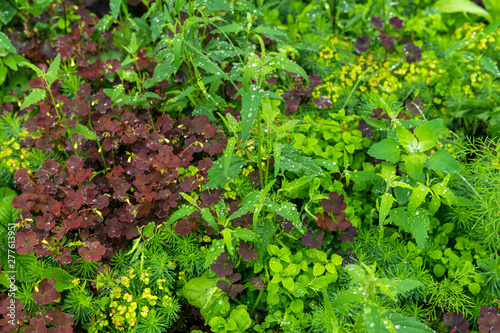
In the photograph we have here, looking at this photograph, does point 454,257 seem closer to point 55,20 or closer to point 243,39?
point 243,39

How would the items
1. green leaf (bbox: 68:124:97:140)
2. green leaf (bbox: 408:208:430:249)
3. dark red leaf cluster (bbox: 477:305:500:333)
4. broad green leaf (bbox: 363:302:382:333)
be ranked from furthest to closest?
green leaf (bbox: 68:124:97:140) < green leaf (bbox: 408:208:430:249) < dark red leaf cluster (bbox: 477:305:500:333) < broad green leaf (bbox: 363:302:382:333)

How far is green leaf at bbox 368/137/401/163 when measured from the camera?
2234 mm

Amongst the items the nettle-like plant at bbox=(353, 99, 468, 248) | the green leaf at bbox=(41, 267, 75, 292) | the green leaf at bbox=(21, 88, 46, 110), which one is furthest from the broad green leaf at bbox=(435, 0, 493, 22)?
the green leaf at bbox=(41, 267, 75, 292)

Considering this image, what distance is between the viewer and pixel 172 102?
111 inches

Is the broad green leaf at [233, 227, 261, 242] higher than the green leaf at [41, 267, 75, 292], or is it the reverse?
the broad green leaf at [233, 227, 261, 242]

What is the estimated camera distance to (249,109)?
5.96 ft

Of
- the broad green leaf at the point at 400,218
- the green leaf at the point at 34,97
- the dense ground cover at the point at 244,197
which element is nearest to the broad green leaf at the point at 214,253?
the dense ground cover at the point at 244,197

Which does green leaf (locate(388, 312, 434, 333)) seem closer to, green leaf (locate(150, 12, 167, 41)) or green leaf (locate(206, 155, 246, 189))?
green leaf (locate(206, 155, 246, 189))

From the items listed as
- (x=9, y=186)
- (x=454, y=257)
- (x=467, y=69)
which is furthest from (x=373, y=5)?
(x=9, y=186)

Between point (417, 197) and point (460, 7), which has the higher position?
point (460, 7)

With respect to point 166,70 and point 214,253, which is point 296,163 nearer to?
point 214,253

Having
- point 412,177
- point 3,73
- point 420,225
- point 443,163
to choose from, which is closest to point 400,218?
point 420,225

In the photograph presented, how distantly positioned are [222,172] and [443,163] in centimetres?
123

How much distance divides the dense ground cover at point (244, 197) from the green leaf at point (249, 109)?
0.01 metres
